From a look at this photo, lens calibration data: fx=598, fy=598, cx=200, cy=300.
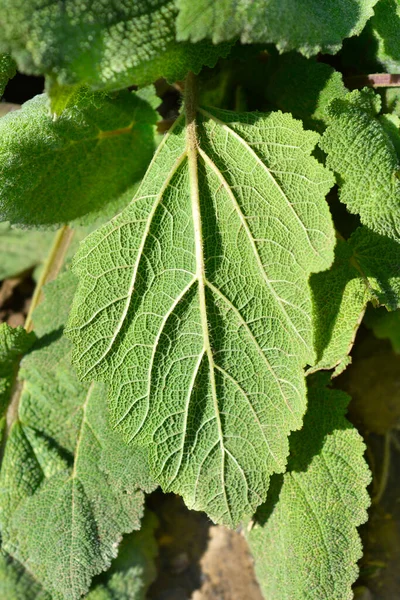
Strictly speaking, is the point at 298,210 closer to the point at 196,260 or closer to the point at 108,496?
the point at 196,260

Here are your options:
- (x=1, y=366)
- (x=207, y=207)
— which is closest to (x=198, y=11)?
(x=207, y=207)

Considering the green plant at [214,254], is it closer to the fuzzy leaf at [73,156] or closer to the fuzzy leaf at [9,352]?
the fuzzy leaf at [73,156]

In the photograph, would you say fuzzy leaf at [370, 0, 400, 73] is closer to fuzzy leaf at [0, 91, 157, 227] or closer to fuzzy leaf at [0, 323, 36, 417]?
fuzzy leaf at [0, 91, 157, 227]

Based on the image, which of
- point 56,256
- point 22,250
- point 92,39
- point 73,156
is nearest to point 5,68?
point 73,156

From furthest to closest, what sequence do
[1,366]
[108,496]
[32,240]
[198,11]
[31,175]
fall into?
[32,240]
[1,366]
[108,496]
[31,175]
[198,11]

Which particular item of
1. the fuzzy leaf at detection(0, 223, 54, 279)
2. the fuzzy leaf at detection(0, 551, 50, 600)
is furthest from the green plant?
the fuzzy leaf at detection(0, 223, 54, 279)

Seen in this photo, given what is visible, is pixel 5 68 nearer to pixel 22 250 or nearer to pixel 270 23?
pixel 270 23

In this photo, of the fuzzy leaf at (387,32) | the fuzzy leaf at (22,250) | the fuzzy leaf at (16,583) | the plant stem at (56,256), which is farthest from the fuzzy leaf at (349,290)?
the fuzzy leaf at (22,250)
